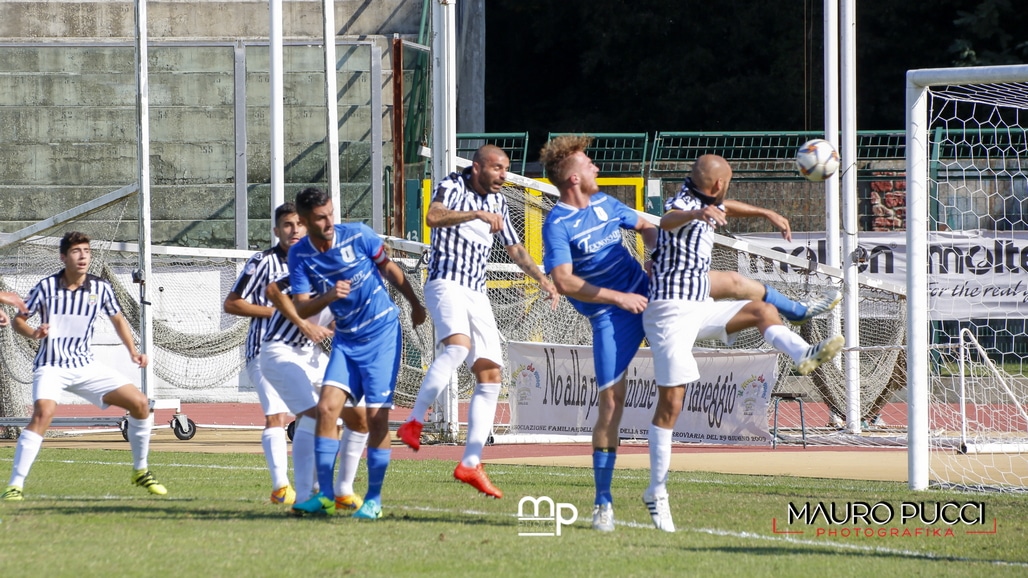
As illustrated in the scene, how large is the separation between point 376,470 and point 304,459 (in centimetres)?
50

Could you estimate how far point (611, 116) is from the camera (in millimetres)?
34625

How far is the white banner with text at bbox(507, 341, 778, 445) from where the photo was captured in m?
14.0

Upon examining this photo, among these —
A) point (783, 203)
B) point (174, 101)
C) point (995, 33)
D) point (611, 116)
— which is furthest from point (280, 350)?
point (611, 116)

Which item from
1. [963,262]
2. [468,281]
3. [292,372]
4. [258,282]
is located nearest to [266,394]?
[292,372]

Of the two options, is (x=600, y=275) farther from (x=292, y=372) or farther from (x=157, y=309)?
(x=157, y=309)

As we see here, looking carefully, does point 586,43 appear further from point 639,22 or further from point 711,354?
point 711,354

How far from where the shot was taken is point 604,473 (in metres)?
7.28

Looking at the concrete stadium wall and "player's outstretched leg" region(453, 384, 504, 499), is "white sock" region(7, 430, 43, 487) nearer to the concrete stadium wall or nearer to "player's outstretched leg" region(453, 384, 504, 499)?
"player's outstretched leg" region(453, 384, 504, 499)

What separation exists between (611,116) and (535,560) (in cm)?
2917

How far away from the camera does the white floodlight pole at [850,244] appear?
14.8 m

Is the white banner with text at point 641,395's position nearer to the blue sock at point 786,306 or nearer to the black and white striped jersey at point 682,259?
the blue sock at point 786,306

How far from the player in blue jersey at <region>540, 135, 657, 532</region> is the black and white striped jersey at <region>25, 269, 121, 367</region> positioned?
375cm

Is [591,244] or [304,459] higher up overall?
[591,244]

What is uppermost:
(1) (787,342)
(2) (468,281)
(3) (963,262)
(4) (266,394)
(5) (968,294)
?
(3) (963,262)
